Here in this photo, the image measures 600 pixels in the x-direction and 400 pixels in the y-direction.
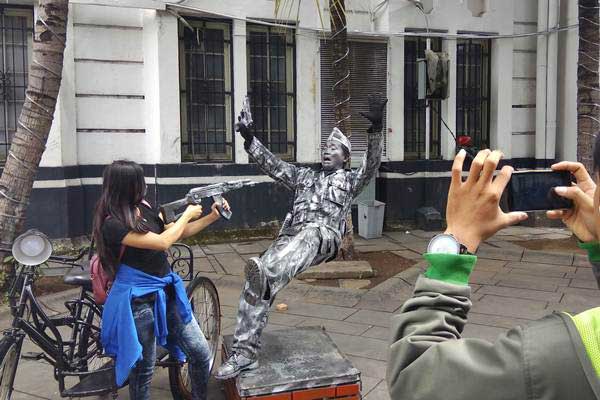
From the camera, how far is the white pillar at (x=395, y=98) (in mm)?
10273

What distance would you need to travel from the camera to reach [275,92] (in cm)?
994

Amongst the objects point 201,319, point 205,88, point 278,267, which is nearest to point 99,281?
point 278,267

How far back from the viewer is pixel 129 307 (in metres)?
3.29

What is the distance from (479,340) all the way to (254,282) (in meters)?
2.53

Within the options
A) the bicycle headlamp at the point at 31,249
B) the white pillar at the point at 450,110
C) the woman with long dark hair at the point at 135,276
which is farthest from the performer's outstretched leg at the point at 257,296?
the white pillar at the point at 450,110

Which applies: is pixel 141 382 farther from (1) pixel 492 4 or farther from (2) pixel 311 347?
(1) pixel 492 4

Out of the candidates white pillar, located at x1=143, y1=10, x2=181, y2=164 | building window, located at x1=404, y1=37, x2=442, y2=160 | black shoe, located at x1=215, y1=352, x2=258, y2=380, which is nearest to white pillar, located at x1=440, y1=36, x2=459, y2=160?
building window, located at x1=404, y1=37, x2=442, y2=160

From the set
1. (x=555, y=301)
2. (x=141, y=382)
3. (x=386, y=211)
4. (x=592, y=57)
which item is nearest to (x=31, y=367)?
(x=141, y=382)

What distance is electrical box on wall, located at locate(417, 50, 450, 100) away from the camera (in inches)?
384

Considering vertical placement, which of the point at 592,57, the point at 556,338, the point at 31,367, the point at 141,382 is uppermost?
the point at 592,57

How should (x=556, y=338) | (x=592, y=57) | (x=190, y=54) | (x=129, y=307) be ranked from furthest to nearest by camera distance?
(x=190, y=54) → (x=592, y=57) → (x=129, y=307) → (x=556, y=338)

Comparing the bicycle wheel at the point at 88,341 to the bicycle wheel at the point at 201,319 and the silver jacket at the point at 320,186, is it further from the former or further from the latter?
the silver jacket at the point at 320,186

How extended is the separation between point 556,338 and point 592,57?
8.17 m

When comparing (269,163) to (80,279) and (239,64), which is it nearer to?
(80,279)
